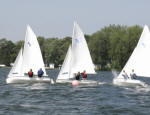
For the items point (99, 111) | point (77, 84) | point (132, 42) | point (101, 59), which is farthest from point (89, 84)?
point (101, 59)

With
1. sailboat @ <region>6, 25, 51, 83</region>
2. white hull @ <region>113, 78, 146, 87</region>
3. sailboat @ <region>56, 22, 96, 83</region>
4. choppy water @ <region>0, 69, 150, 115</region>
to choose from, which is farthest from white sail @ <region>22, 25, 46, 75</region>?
white hull @ <region>113, 78, 146, 87</region>

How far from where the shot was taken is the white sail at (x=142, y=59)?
38375 mm

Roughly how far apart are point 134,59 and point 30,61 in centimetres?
1089

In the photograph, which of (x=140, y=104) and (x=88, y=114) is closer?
(x=88, y=114)

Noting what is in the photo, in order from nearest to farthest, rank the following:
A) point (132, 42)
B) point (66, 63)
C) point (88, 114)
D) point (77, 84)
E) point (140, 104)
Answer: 1. point (88, 114)
2. point (140, 104)
3. point (77, 84)
4. point (66, 63)
5. point (132, 42)

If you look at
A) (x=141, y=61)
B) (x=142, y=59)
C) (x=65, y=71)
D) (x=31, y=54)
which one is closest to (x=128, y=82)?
(x=141, y=61)

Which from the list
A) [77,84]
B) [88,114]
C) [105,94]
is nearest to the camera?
[88,114]

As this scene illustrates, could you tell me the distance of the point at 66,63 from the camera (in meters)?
41.1

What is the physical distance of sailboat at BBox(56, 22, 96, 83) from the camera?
132 ft

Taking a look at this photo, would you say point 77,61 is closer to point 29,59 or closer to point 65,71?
point 65,71

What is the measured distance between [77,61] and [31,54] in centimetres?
528

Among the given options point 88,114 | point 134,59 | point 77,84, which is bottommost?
point 88,114

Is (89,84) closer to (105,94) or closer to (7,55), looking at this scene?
(105,94)

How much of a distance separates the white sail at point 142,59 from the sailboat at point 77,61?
3786 millimetres
